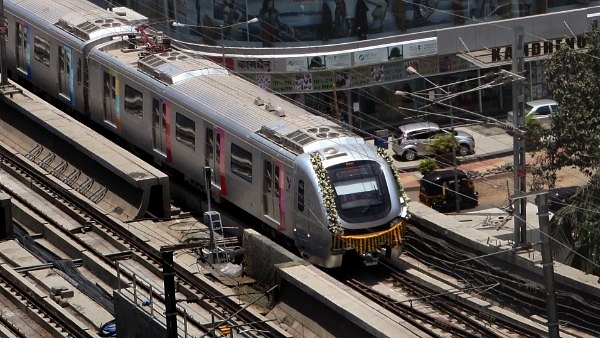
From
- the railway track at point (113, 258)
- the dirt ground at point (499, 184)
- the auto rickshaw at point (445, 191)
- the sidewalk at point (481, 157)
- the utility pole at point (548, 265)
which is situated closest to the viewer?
the utility pole at point (548, 265)

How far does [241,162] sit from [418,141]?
15759 mm

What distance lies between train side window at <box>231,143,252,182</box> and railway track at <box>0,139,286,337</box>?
2.32 meters

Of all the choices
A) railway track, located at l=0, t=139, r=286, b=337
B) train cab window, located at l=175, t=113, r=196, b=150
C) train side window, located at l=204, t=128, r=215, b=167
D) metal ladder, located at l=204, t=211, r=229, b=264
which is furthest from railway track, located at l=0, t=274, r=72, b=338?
train cab window, located at l=175, t=113, r=196, b=150

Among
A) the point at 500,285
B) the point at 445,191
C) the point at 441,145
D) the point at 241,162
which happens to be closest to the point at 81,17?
the point at 241,162

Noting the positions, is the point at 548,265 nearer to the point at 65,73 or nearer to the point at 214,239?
the point at 214,239

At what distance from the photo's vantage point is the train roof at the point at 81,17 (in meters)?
44.3

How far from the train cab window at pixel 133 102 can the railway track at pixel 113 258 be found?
7.85 ft

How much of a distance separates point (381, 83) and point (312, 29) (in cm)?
269

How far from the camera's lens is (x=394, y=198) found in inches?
1385

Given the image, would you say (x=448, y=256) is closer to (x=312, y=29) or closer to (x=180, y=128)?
(x=180, y=128)

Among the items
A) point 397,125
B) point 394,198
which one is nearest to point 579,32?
point 397,125

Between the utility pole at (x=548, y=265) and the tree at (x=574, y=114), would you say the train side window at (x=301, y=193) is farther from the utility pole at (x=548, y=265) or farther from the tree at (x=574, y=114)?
the tree at (x=574, y=114)

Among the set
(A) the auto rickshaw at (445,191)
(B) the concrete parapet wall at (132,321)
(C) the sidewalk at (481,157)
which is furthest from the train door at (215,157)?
(C) the sidewalk at (481,157)

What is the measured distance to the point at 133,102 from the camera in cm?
4178
